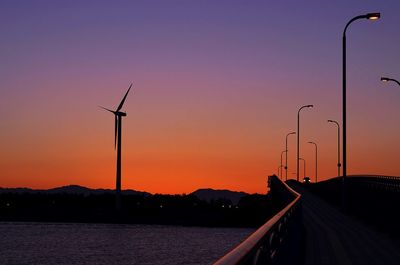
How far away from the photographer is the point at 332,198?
69688mm

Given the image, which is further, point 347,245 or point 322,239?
point 322,239

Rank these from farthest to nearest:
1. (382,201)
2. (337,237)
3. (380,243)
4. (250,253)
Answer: (382,201)
(337,237)
(380,243)
(250,253)

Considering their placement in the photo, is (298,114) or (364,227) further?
(298,114)

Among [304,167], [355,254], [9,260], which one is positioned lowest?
[9,260]

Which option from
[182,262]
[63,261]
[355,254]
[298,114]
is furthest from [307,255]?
[63,261]

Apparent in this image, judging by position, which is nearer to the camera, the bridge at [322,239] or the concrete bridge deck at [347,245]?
the bridge at [322,239]

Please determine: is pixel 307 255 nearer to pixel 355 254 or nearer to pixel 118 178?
pixel 355 254

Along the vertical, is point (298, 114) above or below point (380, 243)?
above

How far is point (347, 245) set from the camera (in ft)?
88.3

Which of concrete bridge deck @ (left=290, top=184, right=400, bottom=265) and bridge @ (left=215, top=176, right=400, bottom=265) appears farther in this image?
concrete bridge deck @ (left=290, top=184, right=400, bottom=265)

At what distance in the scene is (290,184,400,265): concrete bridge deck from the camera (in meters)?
21.8

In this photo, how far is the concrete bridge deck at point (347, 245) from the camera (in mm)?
21844

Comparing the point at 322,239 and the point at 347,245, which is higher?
the point at 322,239

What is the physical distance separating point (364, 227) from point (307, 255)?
1464cm
